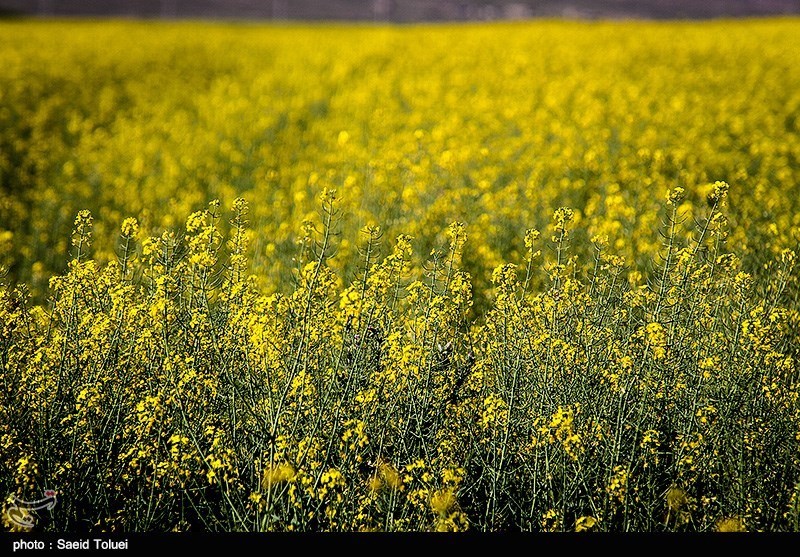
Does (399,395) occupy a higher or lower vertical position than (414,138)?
lower

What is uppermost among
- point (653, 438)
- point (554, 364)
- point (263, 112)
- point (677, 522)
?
point (263, 112)

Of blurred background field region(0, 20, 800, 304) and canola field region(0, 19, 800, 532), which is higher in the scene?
blurred background field region(0, 20, 800, 304)

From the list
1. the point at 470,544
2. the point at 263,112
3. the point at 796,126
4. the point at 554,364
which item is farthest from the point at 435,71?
the point at 470,544

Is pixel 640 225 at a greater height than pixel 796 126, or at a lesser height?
lesser

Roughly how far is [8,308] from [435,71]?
9742mm

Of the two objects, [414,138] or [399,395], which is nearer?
[399,395]

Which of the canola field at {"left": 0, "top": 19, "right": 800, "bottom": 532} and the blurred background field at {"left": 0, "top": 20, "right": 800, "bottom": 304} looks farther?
the blurred background field at {"left": 0, "top": 20, "right": 800, "bottom": 304}

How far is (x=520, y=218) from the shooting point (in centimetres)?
607

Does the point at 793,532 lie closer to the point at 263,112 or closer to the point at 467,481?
the point at 467,481

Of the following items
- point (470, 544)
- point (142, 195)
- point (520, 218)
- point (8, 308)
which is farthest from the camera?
point (142, 195)

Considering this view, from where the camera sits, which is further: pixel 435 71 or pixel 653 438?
pixel 435 71

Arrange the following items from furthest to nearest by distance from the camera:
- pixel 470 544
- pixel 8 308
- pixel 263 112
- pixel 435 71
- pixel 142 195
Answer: pixel 435 71 → pixel 263 112 → pixel 142 195 → pixel 8 308 → pixel 470 544

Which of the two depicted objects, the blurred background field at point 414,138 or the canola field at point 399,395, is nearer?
the canola field at point 399,395

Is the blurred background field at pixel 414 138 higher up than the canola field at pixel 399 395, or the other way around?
the blurred background field at pixel 414 138
